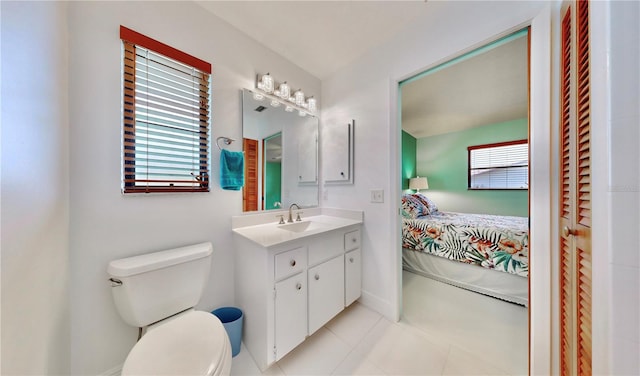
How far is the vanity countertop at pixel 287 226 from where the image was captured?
1.26 m

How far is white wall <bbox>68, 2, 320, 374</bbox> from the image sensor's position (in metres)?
1.00

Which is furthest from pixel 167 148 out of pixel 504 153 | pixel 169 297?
pixel 504 153

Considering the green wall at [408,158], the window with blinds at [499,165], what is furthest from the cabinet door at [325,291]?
the window with blinds at [499,165]

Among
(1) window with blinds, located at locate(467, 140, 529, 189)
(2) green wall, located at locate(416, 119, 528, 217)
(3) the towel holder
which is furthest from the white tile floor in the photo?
(1) window with blinds, located at locate(467, 140, 529, 189)

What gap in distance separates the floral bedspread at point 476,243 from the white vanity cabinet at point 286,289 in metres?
1.32

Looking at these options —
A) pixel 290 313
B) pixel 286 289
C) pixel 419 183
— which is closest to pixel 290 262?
pixel 286 289

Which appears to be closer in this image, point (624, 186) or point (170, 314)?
point (624, 186)

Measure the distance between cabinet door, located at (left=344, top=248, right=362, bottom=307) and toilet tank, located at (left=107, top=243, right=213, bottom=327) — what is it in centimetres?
105

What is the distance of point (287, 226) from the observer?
1.69 m

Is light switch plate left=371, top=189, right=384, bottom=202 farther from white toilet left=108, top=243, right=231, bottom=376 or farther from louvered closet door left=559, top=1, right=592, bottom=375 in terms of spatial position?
white toilet left=108, top=243, right=231, bottom=376

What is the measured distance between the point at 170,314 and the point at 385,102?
2.07 meters

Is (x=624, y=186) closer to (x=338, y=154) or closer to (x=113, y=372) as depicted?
(x=338, y=154)

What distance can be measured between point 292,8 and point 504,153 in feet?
14.6

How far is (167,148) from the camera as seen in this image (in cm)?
124
